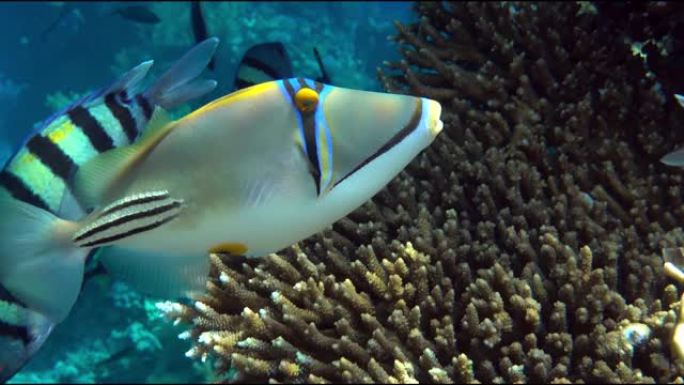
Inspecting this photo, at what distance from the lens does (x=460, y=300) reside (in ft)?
8.04

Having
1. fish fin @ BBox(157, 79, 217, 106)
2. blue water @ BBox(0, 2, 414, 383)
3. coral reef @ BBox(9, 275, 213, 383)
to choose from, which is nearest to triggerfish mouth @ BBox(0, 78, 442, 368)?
fish fin @ BBox(157, 79, 217, 106)

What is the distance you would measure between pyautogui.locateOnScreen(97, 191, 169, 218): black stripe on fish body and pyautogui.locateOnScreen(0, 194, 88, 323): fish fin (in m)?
0.09

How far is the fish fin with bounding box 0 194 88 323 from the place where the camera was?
1436 mm

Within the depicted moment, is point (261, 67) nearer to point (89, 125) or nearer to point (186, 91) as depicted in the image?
point (186, 91)

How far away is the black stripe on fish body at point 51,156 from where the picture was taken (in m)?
2.14

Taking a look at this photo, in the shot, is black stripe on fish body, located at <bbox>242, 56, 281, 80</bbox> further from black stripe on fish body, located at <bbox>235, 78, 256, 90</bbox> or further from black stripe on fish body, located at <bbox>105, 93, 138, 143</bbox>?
black stripe on fish body, located at <bbox>105, 93, 138, 143</bbox>

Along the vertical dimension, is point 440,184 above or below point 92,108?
below

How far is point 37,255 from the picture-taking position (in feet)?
4.80

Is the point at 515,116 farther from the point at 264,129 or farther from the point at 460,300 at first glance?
the point at 264,129

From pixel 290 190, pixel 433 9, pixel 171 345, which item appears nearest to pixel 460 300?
pixel 290 190

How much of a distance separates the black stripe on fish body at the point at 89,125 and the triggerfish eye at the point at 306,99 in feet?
3.69

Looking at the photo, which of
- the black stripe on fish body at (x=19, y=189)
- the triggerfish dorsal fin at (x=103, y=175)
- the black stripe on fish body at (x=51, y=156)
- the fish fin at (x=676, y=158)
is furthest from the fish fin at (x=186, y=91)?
the fish fin at (x=676, y=158)

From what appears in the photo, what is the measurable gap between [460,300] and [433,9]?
2.74m

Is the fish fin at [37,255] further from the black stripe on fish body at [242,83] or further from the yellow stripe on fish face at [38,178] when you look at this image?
the black stripe on fish body at [242,83]
